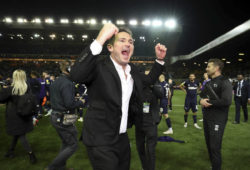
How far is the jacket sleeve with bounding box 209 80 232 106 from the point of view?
10.1ft

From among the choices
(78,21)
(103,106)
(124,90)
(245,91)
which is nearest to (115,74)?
(124,90)

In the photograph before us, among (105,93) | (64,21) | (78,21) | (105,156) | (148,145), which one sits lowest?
(148,145)

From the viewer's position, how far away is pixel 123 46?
1.72 meters

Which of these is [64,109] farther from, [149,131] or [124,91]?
[124,91]

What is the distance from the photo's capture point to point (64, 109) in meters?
3.24

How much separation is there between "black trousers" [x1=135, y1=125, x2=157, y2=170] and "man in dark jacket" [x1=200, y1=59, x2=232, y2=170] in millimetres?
1051

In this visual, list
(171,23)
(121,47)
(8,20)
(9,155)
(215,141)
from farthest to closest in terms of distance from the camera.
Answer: (171,23), (8,20), (9,155), (215,141), (121,47)

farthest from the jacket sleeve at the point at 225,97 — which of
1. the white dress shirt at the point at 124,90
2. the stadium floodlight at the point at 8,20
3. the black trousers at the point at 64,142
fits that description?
the stadium floodlight at the point at 8,20

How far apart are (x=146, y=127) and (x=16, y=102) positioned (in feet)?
9.87

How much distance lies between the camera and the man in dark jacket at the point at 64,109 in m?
3.11

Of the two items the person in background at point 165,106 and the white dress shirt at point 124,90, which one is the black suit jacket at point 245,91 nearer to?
the person in background at point 165,106

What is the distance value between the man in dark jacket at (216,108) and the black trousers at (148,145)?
Answer: 1051 millimetres

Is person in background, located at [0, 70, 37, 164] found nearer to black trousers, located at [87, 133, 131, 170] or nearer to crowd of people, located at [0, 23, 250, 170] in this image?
crowd of people, located at [0, 23, 250, 170]

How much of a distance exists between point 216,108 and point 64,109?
2892 mm
